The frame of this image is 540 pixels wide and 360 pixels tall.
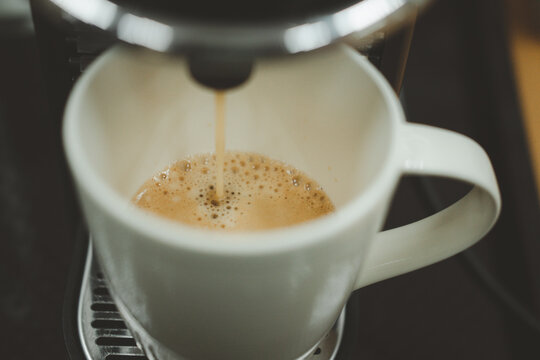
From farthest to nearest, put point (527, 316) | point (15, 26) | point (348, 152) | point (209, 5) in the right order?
point (15, 26) → point (527, 316) → point (348, 152) → point (209, 5)

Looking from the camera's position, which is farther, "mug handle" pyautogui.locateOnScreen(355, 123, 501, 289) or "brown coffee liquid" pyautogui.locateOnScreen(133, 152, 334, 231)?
"brown coffee liquid" pyautogui.locateOnScreen(133, 152, 334, 231)

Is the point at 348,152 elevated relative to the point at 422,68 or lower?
elevated

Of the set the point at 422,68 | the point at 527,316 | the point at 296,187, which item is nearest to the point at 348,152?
the point at 296,187

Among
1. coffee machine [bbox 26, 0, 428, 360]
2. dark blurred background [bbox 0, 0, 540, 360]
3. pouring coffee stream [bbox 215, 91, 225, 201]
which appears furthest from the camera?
dark blurred background [bbox 0, 0, 540, 360]

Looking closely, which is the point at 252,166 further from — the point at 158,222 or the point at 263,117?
the point at 158,222

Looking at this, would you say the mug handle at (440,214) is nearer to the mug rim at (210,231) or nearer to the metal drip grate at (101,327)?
the mug rim at (210,231)

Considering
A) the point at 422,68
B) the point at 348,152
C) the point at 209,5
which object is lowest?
the point at 422,68

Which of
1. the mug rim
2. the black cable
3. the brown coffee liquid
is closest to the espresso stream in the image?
the brown coffee liquid

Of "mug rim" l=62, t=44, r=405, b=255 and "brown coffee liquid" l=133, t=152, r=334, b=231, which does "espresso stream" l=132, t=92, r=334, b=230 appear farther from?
"mug rim" l=62, t=44, r=405, b=255
